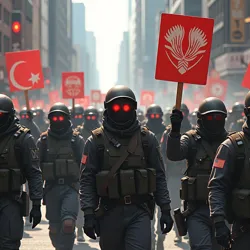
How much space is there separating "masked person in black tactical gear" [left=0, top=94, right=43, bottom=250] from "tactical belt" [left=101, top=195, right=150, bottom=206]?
2.92 feet

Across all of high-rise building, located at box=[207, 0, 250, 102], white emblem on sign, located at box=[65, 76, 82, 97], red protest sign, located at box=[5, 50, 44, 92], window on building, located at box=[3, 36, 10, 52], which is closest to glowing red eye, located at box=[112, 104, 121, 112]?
red protest sign, located at box=[5, 50, 44, 92]

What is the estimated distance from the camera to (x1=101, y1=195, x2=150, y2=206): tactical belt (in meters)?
6.65

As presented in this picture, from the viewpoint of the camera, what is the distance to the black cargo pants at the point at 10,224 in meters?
6.99

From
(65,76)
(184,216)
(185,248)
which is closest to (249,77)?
(185,248)

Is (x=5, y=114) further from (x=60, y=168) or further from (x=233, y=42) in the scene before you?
(x=233, y=42)

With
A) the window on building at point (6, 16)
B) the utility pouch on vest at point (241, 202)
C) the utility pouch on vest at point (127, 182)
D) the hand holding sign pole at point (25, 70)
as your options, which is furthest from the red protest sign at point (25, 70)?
the window on building at point (6, 16)

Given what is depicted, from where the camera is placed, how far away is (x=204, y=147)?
25.2 ft

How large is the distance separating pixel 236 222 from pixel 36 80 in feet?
25.6

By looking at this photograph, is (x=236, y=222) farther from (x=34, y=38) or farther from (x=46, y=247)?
(x=34, y=38)

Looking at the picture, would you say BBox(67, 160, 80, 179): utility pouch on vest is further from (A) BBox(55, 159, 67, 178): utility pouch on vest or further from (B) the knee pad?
(B) the knee pad

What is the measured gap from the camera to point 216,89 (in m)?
31.2

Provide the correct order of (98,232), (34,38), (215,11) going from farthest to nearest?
(34,38)
(215,11)
(98,232)

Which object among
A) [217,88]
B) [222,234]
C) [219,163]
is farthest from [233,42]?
[222,234]

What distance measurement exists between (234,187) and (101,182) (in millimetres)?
1290
